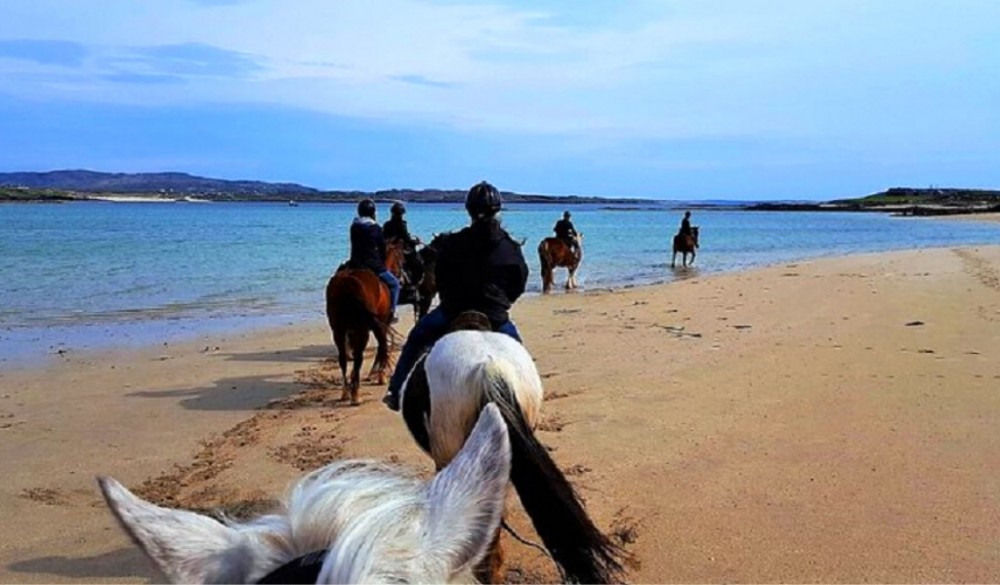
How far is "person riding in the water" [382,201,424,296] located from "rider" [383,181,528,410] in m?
6.49

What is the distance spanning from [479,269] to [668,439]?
7.51 ft

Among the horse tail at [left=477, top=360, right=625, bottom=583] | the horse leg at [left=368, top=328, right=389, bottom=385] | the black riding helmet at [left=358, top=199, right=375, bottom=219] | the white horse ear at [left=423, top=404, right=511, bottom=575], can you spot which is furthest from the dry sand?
the white horse ear at [left=423, top=404, right=511, bottom=575]

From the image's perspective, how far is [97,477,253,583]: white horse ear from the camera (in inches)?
56.3

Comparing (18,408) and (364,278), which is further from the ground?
(364,278)

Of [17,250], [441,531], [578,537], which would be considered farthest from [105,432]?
[17,250]

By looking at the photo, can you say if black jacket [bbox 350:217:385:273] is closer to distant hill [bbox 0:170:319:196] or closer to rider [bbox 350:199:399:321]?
rider [bbox 350:199:399:321]

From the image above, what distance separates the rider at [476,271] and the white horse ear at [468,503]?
3712 millimetres

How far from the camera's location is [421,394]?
474 cm

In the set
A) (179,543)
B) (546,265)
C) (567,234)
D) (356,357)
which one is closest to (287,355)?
(356,357)

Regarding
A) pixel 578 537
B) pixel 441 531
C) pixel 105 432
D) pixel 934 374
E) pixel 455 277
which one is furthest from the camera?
pixel 934 374

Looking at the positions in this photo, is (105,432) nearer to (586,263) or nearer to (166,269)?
(166,269)

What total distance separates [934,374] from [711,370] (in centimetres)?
200

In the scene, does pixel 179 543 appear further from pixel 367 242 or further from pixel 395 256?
pixel 395 256

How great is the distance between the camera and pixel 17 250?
32.0m
